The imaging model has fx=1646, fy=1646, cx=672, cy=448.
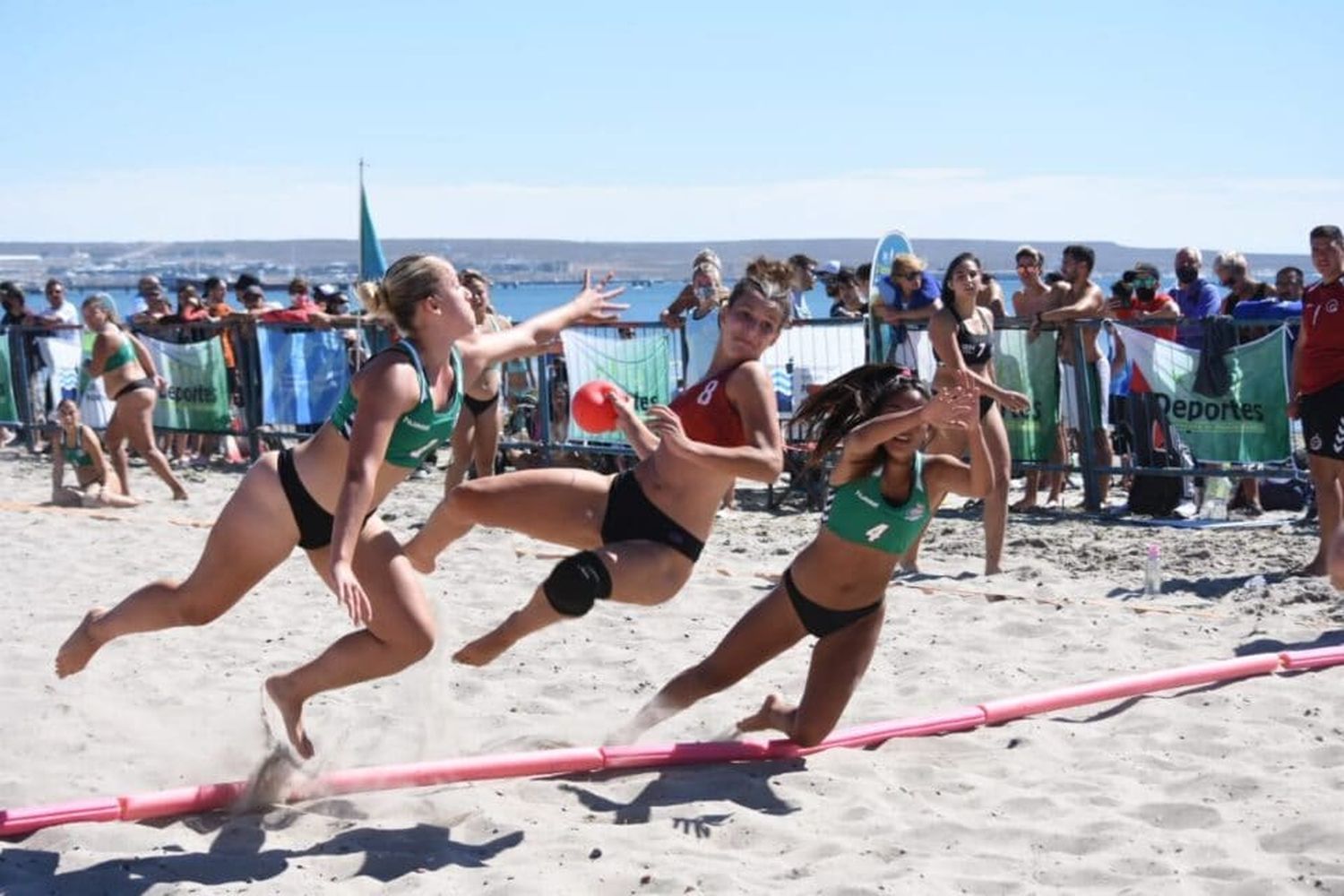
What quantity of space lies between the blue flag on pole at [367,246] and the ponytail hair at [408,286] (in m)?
13.6

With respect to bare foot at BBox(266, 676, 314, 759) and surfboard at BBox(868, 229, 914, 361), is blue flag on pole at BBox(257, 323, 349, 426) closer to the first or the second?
surfboard at BBox(868, 229, 914, 361)

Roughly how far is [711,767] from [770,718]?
0.97 ft

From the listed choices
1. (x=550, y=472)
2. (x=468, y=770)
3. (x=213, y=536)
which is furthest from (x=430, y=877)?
(x=550, y=472)

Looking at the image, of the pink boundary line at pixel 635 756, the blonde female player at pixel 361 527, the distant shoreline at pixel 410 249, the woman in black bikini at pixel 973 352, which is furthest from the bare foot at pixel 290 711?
the distant shoreline at pixel 410 249

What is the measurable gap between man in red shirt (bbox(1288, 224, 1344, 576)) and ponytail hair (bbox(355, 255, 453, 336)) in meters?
5.28

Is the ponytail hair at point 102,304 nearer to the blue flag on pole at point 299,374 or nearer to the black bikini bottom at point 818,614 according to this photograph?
the blue flag on pole at point 299,374

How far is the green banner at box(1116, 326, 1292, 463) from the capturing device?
10516mm

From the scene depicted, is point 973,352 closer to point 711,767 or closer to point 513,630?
point 711,767

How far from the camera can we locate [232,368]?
51.4 feet

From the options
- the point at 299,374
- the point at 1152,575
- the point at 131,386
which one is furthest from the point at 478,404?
the point at 299,374

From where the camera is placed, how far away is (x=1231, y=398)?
10.7m

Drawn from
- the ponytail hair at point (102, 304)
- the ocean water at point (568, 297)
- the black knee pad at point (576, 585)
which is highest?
the ponytail hair at point (102, 304)

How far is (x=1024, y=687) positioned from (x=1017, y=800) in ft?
5.08

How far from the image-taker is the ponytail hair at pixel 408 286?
485 cm
